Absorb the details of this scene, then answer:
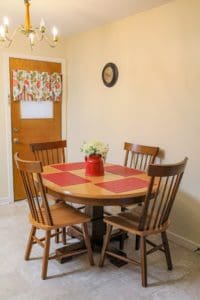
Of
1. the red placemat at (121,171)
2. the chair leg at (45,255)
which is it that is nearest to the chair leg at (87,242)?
the chair leg at (45,255)

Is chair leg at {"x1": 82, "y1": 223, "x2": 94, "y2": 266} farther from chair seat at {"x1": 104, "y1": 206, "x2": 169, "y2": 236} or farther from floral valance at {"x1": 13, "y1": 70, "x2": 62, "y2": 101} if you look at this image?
floral valance at {"x1": 13, "y1": 70, "x2": 62, "y2": 101}

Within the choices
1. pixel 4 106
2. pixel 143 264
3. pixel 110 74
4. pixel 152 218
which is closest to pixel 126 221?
pixel 152 218

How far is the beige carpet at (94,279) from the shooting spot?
2.18m

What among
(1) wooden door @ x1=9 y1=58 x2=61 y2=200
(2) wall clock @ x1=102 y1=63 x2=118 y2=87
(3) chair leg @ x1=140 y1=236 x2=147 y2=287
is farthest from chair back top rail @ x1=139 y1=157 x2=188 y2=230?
(1) wooden door @ x1=9 y1=58 x2=61 y2=200

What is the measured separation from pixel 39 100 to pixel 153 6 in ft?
6.65

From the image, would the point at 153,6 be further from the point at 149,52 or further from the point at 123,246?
the point at 123,246

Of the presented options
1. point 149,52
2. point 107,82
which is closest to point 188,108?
point 149,52

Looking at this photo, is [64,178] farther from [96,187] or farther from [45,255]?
[45,255]

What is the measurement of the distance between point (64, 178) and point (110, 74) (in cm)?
170

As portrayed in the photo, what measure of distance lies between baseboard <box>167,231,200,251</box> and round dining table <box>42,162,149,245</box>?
0.78 metres

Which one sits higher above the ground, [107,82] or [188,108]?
[107,82]

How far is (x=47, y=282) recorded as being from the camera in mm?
2311

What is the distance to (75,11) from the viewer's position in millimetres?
3178

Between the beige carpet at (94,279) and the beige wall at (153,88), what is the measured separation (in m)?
0.51
